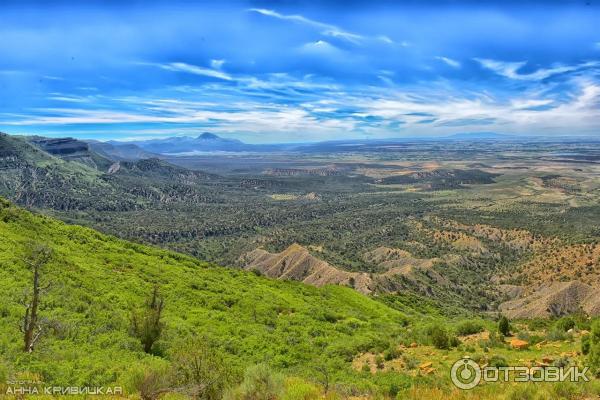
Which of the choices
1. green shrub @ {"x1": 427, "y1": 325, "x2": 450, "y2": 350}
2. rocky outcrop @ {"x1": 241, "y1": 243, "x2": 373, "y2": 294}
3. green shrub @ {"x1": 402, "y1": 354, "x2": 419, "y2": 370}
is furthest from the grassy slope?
rocky outcrop @ {"x1": 241, "y1": 243, "x2": 373, "y2": 294}

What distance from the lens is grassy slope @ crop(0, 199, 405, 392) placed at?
14602 millimetres

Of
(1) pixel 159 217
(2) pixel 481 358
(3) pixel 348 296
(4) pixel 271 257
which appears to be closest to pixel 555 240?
(4) pixel 271 257

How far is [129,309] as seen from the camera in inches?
826

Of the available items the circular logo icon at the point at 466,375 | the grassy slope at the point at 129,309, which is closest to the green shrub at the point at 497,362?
the circular logo icon at the point at 466,375

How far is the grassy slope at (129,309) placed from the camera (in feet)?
47.9

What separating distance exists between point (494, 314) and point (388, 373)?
49.5 m

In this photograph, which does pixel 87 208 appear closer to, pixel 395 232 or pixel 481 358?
pixel 395 232

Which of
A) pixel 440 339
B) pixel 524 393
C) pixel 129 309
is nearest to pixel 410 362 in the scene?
pixel 440 339

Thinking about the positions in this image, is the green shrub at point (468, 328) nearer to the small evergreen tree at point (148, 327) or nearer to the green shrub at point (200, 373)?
the green shrub at point (200, 373)

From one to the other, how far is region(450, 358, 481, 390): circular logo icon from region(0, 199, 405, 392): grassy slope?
133 inches

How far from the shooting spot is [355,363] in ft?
60.2

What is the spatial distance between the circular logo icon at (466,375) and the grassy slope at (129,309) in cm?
337

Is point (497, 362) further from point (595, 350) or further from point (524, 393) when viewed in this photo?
point (524, 393)

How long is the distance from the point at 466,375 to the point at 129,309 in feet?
50.9
